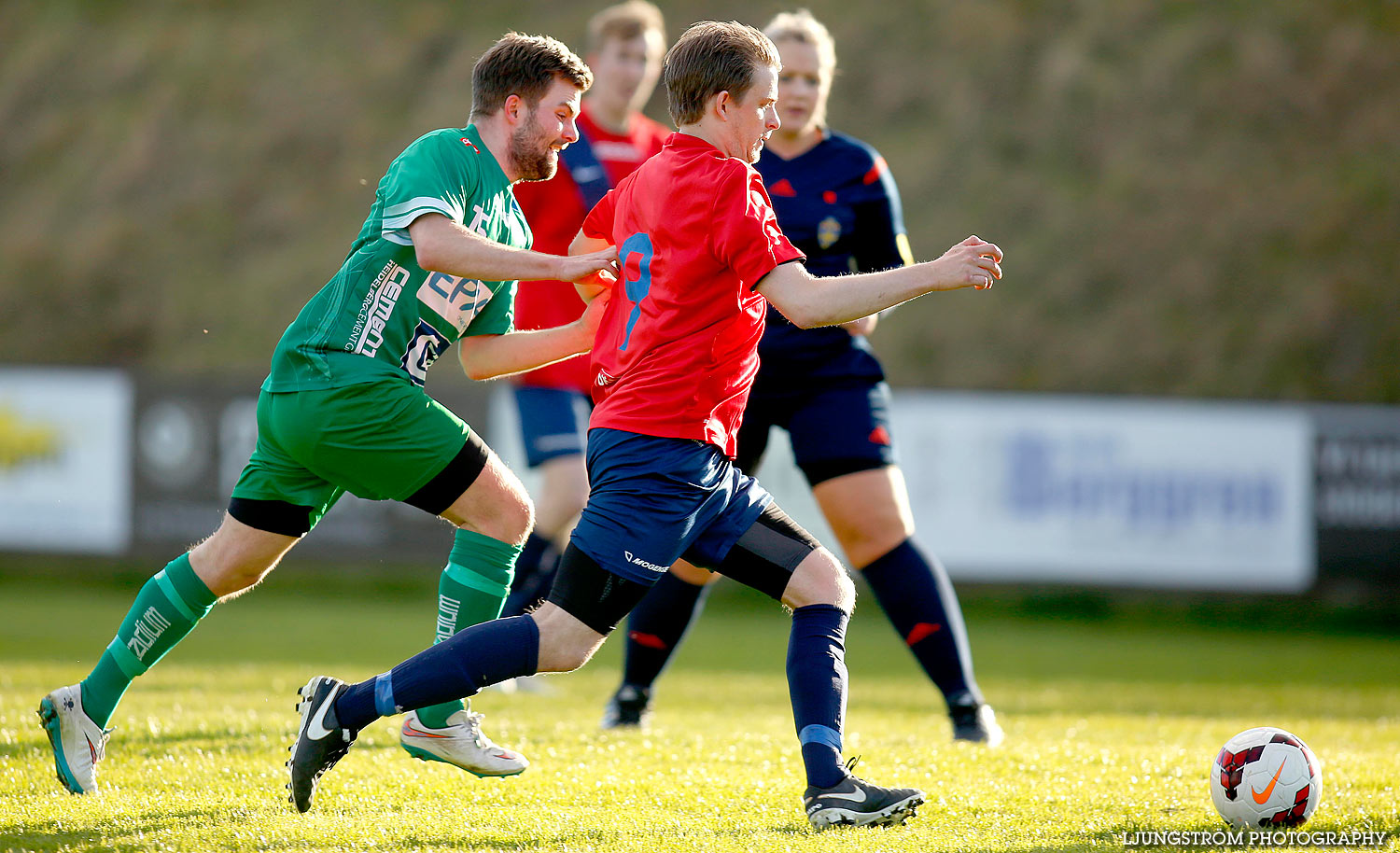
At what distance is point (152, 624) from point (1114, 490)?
8.80 metres

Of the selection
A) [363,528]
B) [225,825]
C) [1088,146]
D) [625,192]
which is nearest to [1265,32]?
[1088,146]

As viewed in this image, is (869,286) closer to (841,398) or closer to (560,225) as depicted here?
(841,398)

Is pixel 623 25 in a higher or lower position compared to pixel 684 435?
higher

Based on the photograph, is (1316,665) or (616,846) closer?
(616,846)

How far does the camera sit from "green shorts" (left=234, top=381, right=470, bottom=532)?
3.58 m

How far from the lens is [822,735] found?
3.35 metres

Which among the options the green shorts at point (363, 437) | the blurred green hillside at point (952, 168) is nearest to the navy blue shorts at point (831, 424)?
the green shorts at point (363, 437)

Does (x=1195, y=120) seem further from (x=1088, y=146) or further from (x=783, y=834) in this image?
(x=783, y=834)

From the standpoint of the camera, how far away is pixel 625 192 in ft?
11.5

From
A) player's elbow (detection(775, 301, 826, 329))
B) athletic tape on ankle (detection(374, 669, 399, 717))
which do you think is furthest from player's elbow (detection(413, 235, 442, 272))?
athletic tape on ankle (detection(374, 669, 399, 717))

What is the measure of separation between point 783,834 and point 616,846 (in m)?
0.42

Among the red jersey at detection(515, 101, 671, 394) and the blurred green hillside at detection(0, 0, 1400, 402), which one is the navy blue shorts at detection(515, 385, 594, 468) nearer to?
the red jersey at detection(515, 101, 671, 394)

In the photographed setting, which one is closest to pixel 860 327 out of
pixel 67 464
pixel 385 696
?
pixel 385 696

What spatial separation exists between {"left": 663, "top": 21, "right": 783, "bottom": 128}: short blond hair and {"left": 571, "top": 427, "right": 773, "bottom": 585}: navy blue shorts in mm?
814
